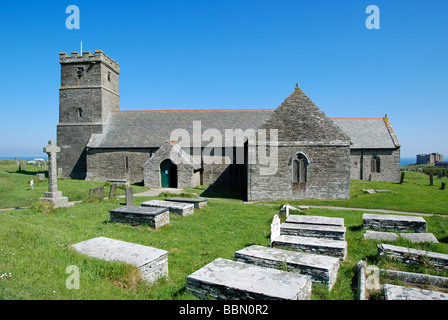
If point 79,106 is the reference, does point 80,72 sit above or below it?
above

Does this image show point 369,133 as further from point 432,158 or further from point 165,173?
point 432,158

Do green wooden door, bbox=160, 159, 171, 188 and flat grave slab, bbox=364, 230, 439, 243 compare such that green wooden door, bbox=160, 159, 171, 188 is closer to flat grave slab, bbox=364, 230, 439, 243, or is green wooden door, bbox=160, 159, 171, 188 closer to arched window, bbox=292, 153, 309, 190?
arched window, bbox=292, 153, 309, 190

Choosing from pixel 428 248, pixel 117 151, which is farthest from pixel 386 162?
pixel 117 151

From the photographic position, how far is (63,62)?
3102 centimetres

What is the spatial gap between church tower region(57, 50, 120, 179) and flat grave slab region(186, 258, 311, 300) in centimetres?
2958

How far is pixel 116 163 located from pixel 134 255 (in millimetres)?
25432

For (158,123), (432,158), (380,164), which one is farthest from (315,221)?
(432,158)

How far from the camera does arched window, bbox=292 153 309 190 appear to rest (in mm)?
19078

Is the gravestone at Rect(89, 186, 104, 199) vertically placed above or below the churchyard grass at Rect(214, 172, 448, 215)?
above

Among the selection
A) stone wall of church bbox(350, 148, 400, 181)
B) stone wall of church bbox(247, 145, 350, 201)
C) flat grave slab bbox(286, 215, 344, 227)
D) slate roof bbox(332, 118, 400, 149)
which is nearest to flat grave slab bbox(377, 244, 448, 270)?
flat grave slab bbox(286, 215, 344, 227)

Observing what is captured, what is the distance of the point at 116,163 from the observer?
2955 centimetres
